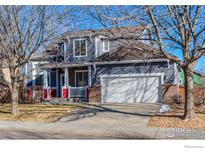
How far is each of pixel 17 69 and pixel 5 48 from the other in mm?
1565

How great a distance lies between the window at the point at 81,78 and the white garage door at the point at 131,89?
2.94m

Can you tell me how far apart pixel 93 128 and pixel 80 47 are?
14461 mm

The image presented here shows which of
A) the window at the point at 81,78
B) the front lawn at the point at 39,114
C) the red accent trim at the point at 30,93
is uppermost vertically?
the window at the point at 81,78

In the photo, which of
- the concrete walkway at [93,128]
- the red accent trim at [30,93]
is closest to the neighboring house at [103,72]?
the red accent trim at [30,93]

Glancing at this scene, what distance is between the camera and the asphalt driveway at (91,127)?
11.6 meters

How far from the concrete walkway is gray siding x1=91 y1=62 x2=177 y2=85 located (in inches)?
237

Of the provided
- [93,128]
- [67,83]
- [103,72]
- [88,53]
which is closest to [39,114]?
[93,128]

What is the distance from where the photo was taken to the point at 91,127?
13.6 metres

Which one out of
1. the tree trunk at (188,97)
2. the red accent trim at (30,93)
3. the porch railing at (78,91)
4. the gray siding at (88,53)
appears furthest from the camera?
the porch railing at (78,91)

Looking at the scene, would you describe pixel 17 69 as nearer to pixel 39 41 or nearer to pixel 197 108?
pixel 39 41

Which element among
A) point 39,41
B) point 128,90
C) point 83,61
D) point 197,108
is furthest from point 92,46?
point 197,108

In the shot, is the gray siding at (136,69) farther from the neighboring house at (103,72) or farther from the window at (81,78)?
the window at (81,78)

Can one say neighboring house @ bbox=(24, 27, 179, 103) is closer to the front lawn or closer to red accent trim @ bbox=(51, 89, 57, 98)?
red accent trim @ bbox=(51, 89, 57, 98)

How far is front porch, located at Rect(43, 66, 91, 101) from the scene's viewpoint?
2675 centimetres
